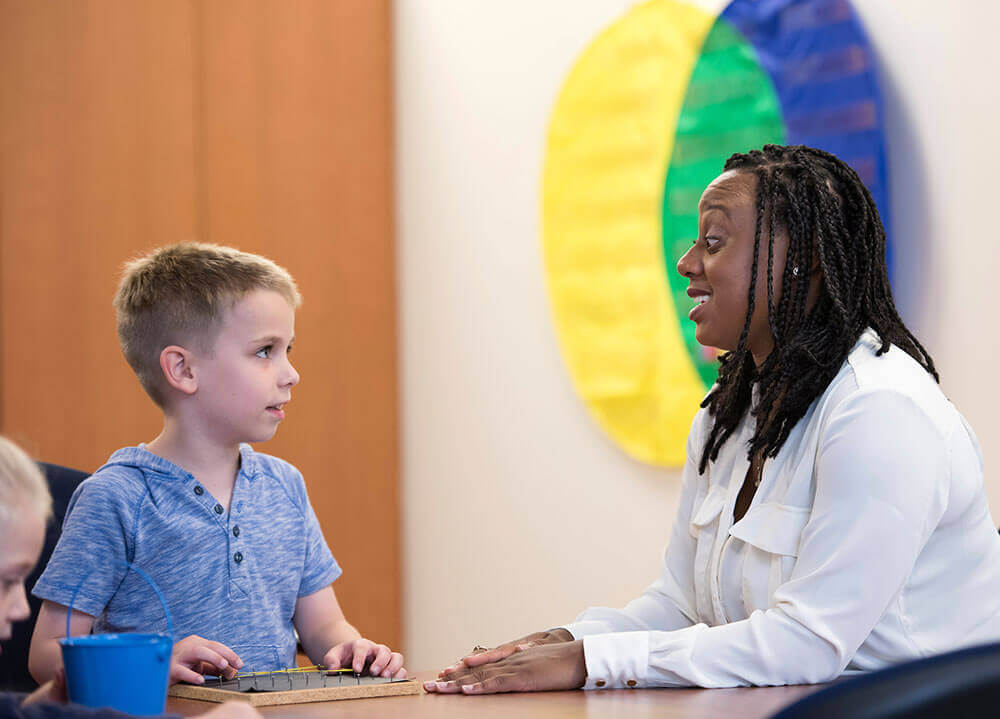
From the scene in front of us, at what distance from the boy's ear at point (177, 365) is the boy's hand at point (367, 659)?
455 millimetres

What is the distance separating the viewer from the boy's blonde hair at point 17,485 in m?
0.99

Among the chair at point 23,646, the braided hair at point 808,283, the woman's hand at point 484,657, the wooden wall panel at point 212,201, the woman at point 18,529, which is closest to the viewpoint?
the woman at point 18,529

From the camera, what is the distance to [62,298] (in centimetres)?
303

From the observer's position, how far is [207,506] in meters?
1.61

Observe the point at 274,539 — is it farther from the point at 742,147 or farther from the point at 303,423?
the point at 303,423

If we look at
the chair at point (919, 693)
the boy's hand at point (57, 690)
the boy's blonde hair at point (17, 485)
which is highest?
the boy's blonde hair at point (17, 485)

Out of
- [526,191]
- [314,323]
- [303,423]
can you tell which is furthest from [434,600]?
[526,191]

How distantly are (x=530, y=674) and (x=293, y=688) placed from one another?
261mm

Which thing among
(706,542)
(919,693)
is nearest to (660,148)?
(706,542)

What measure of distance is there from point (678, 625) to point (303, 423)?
200 cm

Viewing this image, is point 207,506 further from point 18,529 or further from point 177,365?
point 18,529

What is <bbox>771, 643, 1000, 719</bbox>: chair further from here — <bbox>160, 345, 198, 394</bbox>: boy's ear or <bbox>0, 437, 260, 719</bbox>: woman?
<bbox>160, 345, 198, 394</bbox>: boy's ear

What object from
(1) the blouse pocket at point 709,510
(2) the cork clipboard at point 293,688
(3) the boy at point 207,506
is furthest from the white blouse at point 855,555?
(3) the boy at point 207,506

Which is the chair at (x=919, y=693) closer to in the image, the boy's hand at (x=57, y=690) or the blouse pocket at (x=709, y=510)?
the boy's hand at (x=57, y=690)
